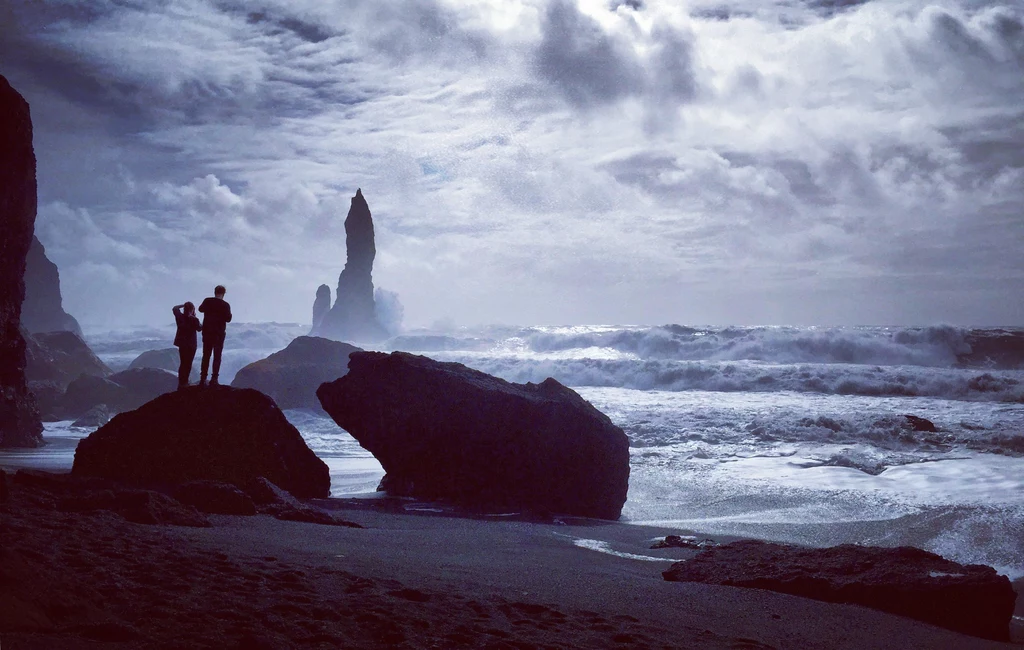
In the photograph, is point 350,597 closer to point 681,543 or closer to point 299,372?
point 681,543

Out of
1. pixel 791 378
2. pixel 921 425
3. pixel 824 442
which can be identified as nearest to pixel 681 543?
pixel 824 442

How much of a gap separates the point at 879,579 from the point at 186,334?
8.80m

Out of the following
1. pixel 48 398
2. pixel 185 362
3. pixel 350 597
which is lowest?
pixel 48 398

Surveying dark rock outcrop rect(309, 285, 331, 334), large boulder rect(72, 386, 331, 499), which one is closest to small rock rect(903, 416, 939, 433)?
large boulder rect(72, 386, 331, 499)

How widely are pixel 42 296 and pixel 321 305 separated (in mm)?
29750

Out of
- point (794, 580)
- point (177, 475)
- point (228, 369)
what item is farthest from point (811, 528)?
point (228, 369)

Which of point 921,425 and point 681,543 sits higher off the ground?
point 921,425

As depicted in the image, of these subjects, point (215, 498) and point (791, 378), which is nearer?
point (215, 498)

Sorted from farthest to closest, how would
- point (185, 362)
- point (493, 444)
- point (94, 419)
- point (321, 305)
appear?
point (321, 305)
point (94, 419)
point (185, 362)
point (493, 444)

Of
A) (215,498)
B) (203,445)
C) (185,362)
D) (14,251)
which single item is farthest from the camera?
(14,251)

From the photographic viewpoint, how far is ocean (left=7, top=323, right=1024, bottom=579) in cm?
897

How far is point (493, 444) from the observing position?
10.0 m

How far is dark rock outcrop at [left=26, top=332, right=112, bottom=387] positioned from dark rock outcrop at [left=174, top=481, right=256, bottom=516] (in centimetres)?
2042

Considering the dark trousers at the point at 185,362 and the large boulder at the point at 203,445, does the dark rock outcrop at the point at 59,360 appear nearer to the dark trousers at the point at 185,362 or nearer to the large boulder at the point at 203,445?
the dark trousers at the point at 185,362
